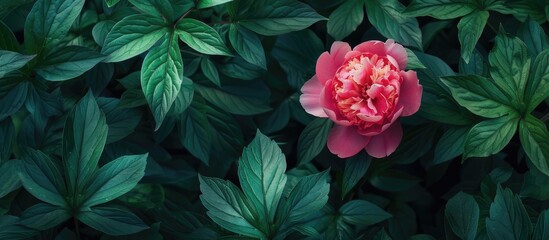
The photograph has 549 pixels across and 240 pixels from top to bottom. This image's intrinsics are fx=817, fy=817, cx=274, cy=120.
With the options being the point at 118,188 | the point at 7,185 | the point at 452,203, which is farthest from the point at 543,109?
the point at 7,185

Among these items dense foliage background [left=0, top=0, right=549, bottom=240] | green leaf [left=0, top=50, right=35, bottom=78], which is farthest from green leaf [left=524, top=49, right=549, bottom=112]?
green leaf [left=0, top=50, right=35, bottom=78]

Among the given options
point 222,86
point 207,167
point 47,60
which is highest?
point 47,60

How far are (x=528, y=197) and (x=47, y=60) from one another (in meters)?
0.75

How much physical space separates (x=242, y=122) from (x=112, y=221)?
0.35m

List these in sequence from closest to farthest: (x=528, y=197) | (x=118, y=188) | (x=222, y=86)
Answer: (x=118, y=188)
(x=528, y=197)
(x=222, y=86)

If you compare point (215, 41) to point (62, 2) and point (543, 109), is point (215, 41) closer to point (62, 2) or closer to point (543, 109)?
point (62, 2)

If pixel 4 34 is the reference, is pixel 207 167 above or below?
below

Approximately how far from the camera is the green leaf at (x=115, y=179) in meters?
1.13

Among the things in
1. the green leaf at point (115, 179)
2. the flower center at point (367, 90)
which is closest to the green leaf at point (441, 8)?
the flower center at point (367, 90)

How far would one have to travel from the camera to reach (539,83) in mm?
1130

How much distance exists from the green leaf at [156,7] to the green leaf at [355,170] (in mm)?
344

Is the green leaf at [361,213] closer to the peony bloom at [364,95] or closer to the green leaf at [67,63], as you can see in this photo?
the peony bloom at [364,95]

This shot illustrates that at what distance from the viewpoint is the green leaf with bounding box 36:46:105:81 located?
3.83 ft

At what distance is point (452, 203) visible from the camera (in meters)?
1.18
